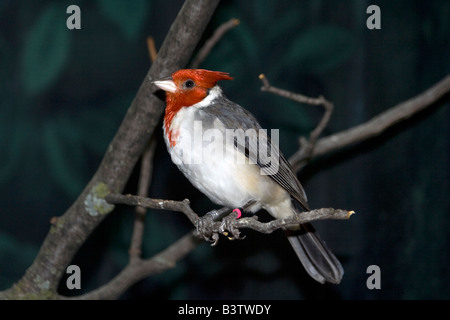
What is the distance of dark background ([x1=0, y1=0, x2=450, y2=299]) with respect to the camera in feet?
5.76

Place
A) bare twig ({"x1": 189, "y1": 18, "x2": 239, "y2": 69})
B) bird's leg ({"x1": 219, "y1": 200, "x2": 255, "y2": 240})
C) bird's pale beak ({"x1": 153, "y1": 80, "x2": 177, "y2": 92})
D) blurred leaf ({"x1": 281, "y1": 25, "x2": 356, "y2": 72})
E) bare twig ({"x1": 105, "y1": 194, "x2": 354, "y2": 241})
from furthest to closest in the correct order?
blurred leaf ({"x1": 281, "y1": 25, "x2": 356, "y2": 72}) → bare twig ({"x1": 189, "y1": 18, "x2": 239, "y2": 69}) → bird's pale beak ({"x1": 153, "y1": 80, "x2": 177, "y2": 92}) → bird's leg ({"x1": 219, "y1": 200, "x2": 255, "y2": 240}) → bare twig ({"x1": 105, "y1": 194, "x2": 354, "y2": 241})

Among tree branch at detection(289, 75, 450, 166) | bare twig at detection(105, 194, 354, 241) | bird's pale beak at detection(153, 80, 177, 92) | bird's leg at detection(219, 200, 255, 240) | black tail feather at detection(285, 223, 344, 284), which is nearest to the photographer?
bare twig at detection(105, 194, 354, 241)

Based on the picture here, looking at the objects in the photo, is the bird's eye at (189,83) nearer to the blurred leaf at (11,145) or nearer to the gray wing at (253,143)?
the gray wing at (253,143)

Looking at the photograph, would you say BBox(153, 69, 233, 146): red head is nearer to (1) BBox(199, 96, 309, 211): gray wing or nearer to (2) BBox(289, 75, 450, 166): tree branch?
(1) BBox(199, 96, 309, 211): gray wing

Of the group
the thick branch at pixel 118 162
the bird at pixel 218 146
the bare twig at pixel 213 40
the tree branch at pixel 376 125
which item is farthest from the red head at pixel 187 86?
the tree branch at pixel 376 125

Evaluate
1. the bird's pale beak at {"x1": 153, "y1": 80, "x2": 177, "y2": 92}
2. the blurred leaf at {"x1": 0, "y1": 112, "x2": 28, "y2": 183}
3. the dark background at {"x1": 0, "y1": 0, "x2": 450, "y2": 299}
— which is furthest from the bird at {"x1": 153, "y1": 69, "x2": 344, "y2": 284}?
the blurred leaf at {"x1": 0, "y1": 112, "x2": 28, "y2": 183}

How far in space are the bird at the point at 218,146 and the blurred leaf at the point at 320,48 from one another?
0.69 meters

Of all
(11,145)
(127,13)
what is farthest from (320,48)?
(11,145)

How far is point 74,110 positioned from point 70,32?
0.88ft

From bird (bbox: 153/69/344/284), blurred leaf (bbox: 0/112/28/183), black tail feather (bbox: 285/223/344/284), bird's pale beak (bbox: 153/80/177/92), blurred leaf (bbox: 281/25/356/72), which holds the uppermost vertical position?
blurred leaf (bbox: 281/25/356/72)

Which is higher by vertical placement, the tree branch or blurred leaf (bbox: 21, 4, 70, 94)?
blurred leaf (bbox: 21, 4, 70, 94)

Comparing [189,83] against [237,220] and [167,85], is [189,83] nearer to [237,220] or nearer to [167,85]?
[167,85]

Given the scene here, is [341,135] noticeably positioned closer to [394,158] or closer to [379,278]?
[394,158]

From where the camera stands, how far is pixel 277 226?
922 millimetres
